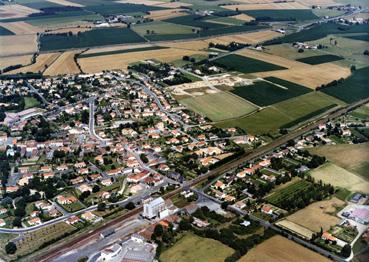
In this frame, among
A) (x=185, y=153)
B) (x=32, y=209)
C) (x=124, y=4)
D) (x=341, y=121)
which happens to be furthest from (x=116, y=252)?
(x=124, y=4)

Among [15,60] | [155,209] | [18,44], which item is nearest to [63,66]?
[15,60]

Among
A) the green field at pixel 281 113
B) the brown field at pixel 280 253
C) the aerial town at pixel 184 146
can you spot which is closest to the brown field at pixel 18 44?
the aerial town at pixel 184 146

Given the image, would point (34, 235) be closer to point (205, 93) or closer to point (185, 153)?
point (185, 153)

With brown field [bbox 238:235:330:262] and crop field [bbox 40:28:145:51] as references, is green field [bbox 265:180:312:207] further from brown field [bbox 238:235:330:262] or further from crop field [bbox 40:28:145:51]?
crop field [bbox 40:28:145:51]

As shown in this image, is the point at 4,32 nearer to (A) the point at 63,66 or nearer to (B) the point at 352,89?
(A) the point at 63,66

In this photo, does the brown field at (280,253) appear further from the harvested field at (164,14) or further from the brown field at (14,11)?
the brown field at (14,11)

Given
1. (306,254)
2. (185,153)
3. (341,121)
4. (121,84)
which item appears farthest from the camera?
(121,84)

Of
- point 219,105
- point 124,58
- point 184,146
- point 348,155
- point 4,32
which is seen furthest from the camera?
point 4,32
